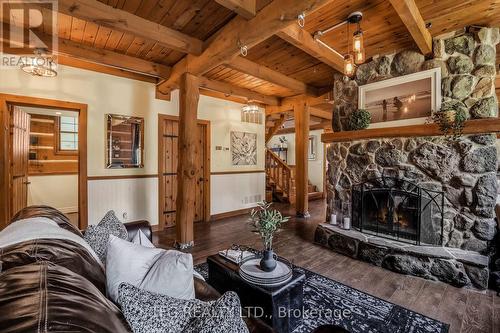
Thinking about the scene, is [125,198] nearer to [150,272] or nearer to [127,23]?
[127,23]

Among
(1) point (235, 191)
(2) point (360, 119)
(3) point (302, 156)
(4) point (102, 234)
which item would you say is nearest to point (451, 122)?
Result: (2) point (360, 119)

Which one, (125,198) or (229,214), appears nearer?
(125,198)

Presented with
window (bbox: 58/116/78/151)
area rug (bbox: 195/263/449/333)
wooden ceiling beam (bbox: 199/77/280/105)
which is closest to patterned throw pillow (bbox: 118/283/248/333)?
area rug (bbox: 195/263/449/333)

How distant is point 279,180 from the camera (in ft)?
23.6

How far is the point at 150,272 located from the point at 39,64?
322 cm

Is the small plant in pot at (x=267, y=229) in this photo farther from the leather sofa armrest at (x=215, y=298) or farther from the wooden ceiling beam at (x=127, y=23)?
the wooden ceiling beam at (x=127, y=23)

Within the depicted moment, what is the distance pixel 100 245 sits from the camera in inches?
66.6

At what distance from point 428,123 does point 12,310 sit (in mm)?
3823

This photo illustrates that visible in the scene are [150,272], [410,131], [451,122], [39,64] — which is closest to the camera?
[150,272]

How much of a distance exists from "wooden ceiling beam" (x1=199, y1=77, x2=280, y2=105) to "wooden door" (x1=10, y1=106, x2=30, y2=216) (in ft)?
9.24

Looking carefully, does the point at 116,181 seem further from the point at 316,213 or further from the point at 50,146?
the point at 316,213

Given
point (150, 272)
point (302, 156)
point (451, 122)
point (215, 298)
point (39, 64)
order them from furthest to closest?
1. point (302, 156)
2. point (39, 64)
3. point (451, 122)
4. point (215, 298)
5. point (150, 272)

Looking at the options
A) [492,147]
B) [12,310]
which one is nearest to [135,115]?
[12,310]

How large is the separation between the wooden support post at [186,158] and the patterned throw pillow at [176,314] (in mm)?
2730
